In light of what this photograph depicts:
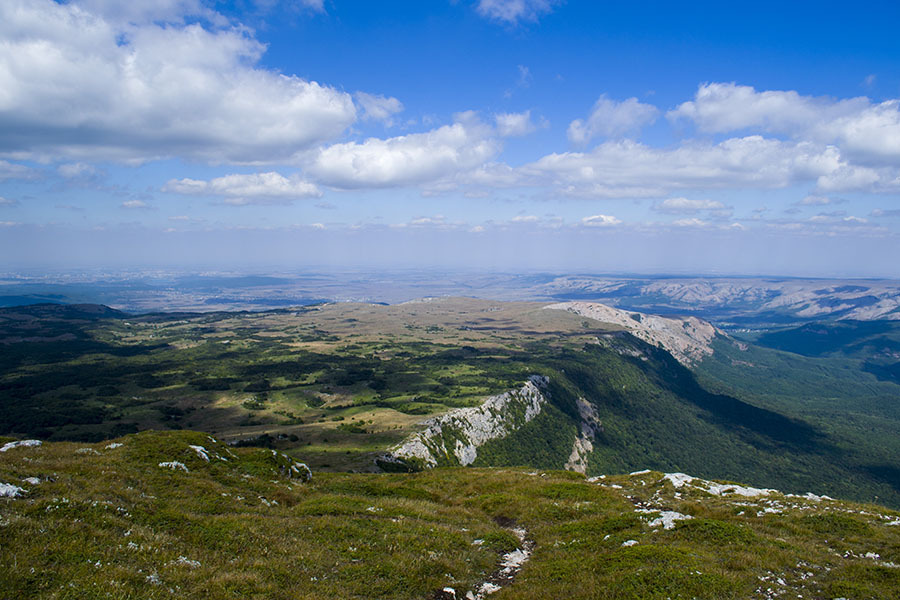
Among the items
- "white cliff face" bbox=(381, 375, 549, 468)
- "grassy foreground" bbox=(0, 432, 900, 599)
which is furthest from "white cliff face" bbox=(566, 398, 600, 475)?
"grassy foreground" bbox=(0, 432, 900, 599)

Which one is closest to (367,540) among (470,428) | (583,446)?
(470,428)

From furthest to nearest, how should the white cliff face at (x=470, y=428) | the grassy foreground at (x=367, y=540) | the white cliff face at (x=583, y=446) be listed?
the white cliff face at (x=583, y=446)
the white cliff face at (x=470, y=428)
the grassy foreground at (x=367, y=540)

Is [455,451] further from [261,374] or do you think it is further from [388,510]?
[261,374]

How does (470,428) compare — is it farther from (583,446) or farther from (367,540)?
(367,540)

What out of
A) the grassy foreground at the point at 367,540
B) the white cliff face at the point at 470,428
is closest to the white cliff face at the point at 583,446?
the white cliff face at the point at 470,428

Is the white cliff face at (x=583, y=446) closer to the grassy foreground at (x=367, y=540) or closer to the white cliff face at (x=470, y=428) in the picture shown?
the white cliff face at (x=470, y=428)

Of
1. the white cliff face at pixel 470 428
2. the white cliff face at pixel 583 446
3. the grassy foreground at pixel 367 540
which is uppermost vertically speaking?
the grassy foreground at pixel 367 540

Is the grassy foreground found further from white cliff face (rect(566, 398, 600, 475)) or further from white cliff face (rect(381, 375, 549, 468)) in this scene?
white cliff face (rect(566, 398, 600, 475))
